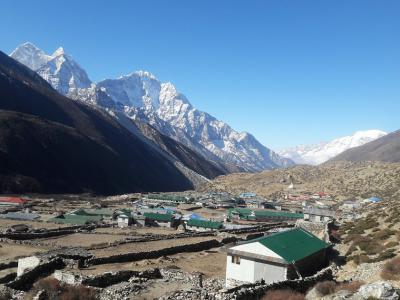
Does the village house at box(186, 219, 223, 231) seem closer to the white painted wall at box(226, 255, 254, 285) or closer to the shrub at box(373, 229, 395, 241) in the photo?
the shrub at box(373, 229, 395, 241)

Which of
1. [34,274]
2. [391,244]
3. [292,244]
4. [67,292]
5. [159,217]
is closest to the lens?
[67,292]

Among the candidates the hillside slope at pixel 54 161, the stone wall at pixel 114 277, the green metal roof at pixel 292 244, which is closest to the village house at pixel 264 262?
the green metal roof at pixel 292 244

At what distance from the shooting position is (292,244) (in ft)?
89.3

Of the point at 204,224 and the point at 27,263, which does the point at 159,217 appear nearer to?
the point at 204,224

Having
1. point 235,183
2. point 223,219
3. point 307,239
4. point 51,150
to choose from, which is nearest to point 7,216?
point 223,219

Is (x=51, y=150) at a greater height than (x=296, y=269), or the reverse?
(x=51, y=150)

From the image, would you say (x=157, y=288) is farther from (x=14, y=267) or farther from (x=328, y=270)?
(x=14, y=267)

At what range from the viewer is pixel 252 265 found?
960 inches

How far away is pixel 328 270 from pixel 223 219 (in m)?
57.5

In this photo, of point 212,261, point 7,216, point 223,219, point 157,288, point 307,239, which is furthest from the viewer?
point 223,219

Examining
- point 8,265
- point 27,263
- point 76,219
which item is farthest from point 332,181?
point 27,263

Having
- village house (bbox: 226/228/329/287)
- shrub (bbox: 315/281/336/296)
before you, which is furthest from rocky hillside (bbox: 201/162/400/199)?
shrub (bbox: 315/281/336/296)

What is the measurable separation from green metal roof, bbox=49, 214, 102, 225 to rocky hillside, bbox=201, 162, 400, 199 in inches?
2161

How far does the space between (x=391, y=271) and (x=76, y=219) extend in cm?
5897
